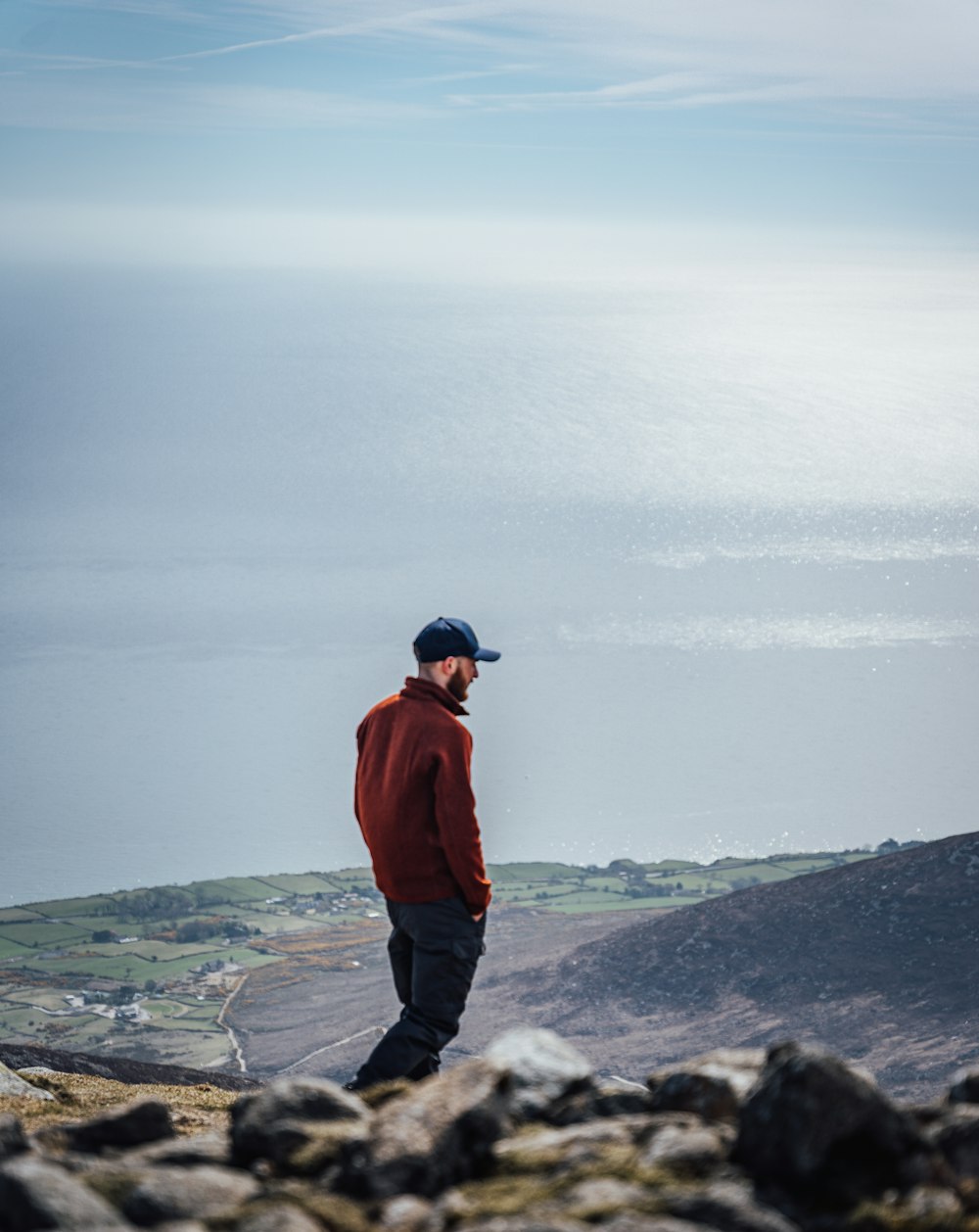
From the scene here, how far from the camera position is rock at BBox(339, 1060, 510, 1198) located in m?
5.97

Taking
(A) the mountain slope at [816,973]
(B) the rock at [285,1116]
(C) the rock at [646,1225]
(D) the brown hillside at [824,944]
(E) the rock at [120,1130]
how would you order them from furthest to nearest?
(D) the brown hillside at [824,944], (A) the mountain slope at [816,973], (E) the rock at [120,1130], (B) the rock at [285,1116], (C) the rock at [646,1225]

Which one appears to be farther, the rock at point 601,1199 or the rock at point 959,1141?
the rock at point 959,1141

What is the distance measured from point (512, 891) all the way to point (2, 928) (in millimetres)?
36519

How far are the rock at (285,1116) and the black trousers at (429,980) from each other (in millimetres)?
1849

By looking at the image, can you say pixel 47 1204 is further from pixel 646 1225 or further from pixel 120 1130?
pixel 646 1225

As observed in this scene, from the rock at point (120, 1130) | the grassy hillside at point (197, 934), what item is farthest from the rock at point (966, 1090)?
the grassy hillside at point (197, 934)

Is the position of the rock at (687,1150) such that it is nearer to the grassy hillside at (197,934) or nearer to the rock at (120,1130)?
the rock at (120,1130)

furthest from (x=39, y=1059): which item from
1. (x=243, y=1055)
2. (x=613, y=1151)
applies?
(x=243, y=1055)

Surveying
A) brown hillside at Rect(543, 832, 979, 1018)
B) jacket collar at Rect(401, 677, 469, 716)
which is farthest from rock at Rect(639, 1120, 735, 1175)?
brown hillside at Rect(543, 832, 979, 1018)

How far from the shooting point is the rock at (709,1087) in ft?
22.5

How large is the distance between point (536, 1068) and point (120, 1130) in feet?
6.33

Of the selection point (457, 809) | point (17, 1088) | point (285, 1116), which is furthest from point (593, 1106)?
point (17, 1088)

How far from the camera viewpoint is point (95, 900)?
396 ft

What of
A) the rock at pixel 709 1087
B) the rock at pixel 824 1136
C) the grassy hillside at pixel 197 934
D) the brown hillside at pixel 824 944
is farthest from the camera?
the grassy hillside at pixel 197 934
